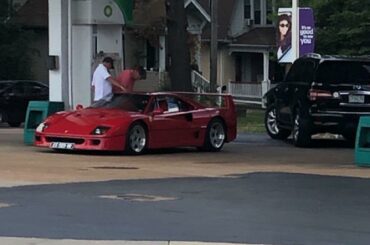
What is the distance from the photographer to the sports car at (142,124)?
17.5 metres

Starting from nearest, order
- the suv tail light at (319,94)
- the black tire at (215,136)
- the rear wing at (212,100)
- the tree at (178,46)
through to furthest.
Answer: the black tire at (215,136) → the rear wing at (212,100) → the suv tail light at (319,94) → the tree at (178,46)

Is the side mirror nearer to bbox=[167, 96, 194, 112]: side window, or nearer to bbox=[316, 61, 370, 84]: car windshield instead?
bbox=[167, 96, 194, 112]: side window

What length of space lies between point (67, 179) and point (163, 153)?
5435 millimetres

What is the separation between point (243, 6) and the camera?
52219mm

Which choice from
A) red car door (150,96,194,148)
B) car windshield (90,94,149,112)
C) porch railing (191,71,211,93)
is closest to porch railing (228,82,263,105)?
porch railing (191,71,211,93)

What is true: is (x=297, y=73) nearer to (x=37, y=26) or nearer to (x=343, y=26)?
(x=343, y=26)

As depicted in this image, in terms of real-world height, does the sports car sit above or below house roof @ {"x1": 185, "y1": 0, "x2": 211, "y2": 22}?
below

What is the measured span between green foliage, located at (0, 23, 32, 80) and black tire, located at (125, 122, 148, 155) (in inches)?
939

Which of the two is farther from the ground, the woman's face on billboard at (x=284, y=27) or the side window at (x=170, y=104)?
the woman's face on billboard at (x=284, y=27)

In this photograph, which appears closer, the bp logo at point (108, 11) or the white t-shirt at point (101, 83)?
the white t-shirt at point (101, 83)

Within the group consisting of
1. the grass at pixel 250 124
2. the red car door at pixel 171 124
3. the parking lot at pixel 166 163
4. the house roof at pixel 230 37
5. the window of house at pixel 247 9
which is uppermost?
the window of house at pixel 247 9

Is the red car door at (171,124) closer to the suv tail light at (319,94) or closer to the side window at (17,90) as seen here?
the suv tail light at (319,94)

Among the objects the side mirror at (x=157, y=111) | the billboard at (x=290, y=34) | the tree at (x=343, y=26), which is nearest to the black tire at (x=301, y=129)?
the side mirror at (x=157, y=111)

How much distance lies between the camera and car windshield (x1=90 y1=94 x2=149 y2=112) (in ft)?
60.1
